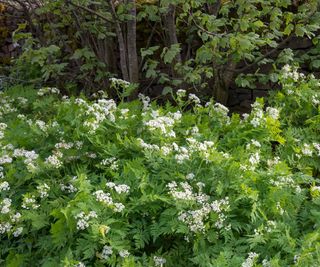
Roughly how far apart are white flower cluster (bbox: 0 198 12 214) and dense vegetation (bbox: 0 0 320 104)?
1.86 metres

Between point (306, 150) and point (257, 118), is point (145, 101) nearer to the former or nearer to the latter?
point (257, 118)

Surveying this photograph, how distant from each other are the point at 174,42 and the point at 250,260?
10.3 feet

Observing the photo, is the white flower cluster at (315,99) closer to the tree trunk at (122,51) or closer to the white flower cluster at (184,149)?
the white flower cluster at (184,149)

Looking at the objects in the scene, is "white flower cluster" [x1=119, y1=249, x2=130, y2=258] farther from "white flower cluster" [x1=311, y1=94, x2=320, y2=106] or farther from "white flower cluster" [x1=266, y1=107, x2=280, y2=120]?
"white flower cluster" [x1=311, y1=94, x2=320, y2=106]

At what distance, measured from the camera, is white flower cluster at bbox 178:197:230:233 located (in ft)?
7.97

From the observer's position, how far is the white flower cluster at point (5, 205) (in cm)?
259

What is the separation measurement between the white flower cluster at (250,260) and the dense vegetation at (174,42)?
1.96m

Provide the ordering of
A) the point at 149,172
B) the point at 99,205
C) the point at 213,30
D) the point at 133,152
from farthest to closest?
the point at 213,30
the point at 133,152
the point at 149,172
the point at 99,205

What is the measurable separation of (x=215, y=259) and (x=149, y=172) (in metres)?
0.75

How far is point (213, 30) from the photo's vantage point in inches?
163

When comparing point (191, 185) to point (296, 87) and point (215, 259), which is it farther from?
point (296, 87)

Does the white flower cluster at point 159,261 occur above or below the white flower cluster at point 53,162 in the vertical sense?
below

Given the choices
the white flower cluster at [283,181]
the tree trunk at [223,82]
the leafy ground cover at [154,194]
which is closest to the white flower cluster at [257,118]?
the leafy ground cover at [154,194]

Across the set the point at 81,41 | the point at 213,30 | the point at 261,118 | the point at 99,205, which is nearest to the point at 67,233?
the point at 99,205
